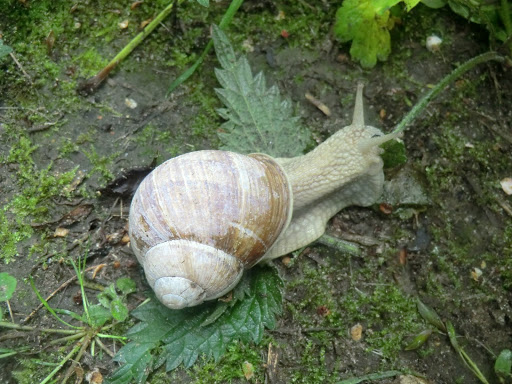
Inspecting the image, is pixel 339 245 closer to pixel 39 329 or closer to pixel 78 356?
pixel 78 356

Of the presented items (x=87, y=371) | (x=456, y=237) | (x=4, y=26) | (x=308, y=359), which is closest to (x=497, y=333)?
(x=456, y=237)

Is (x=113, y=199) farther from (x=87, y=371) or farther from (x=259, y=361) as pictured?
(x=259, y=361)

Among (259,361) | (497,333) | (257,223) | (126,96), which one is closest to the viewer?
(257,223)

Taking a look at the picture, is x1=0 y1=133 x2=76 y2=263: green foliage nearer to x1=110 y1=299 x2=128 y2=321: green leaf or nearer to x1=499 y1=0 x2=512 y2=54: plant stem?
x1=110 y1=299 x2=128 y2=321: green leaf

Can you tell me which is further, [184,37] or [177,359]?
[184,37]

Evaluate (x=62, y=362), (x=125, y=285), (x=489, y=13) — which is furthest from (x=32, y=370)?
(x=489, y=13)

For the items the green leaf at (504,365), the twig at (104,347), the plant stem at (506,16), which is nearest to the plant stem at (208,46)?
the twig at (104,347)

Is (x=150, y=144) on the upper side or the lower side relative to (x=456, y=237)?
upper
